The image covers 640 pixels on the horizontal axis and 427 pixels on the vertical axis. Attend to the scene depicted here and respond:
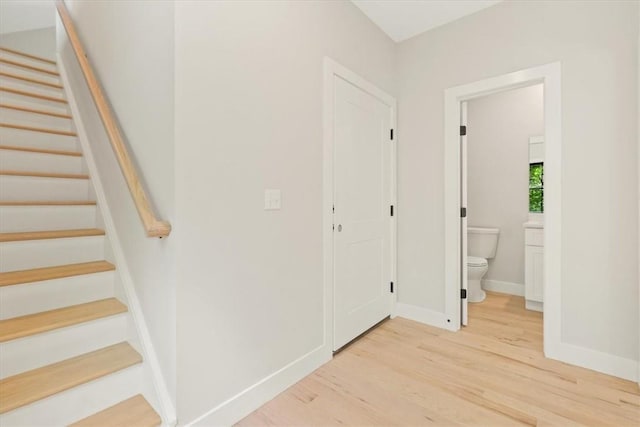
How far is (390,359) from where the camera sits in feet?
7.27

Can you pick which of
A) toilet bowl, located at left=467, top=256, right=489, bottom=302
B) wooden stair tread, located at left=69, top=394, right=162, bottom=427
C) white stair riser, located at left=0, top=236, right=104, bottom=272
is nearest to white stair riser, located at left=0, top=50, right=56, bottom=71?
white stair riser, located at left=0, top=236, right=104, bottom=272

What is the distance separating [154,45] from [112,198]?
102 centimetres

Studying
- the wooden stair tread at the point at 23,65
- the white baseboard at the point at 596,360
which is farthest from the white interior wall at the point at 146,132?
the white baseboard at the point at 596,360

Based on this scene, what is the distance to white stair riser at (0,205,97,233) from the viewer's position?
1911 millimetres

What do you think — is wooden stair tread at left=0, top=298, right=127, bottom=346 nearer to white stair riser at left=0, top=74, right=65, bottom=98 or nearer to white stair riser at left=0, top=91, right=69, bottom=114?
white stair riser at left=0, top=91, right=69, bottom=114

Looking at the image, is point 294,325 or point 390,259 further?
point 390,259

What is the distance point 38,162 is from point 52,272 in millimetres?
1084

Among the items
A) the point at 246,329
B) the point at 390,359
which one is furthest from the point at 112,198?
the point at 390,359

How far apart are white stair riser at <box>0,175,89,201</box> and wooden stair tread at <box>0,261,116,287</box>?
650 mm

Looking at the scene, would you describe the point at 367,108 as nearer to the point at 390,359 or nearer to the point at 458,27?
the point at 458,27

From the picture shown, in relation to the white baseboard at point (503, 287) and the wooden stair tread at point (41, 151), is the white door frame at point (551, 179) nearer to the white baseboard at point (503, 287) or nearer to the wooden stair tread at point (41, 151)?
the white baseboard at point (503, 287)

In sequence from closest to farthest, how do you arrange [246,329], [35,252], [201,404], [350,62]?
[201,404]
[246,329]
[35,252]
[350,62]

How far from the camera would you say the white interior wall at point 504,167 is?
364cm

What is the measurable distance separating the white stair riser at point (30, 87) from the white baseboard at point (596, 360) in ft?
15.2
